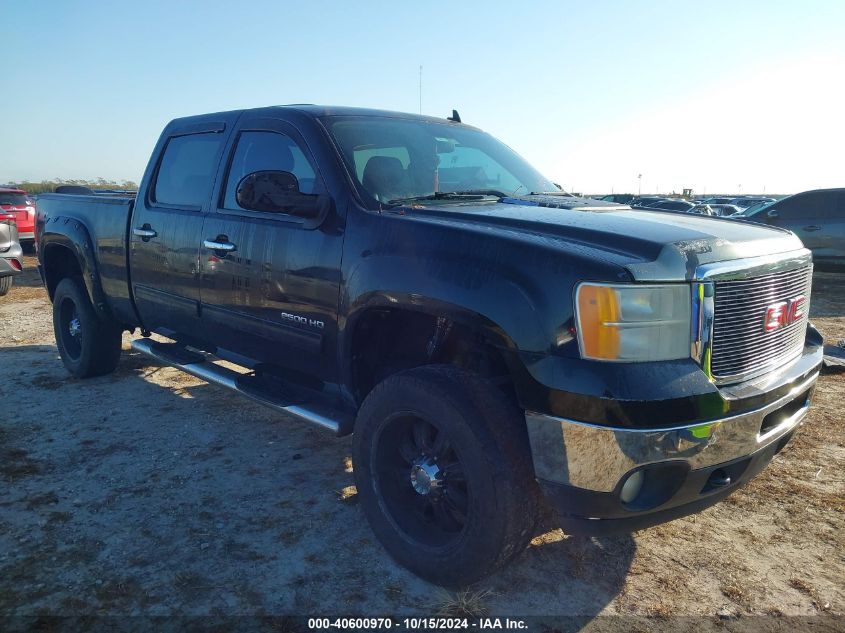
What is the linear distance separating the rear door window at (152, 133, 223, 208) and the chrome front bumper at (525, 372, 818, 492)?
2735 millimetres

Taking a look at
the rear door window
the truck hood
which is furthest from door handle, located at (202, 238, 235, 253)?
the truck hood

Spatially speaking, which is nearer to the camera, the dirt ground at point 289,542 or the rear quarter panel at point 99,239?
the dirt ground at point 289,542

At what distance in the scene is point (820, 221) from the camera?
419 inches

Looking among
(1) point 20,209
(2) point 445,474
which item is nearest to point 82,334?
(2) point 445,474

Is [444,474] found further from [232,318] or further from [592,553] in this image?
[232,318]

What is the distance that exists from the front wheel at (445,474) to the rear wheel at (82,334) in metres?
3.52

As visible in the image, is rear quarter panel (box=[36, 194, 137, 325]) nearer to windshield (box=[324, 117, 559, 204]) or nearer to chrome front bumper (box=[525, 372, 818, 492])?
windshield (box=[324, 117, 559, 204])

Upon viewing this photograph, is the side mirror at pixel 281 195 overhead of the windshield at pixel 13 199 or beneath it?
overhead

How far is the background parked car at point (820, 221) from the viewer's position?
411 inches

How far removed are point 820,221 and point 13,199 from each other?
51.5ft

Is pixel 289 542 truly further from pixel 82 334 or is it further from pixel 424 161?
pixel 82 334

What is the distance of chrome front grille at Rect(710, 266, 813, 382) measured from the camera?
92.7 inches

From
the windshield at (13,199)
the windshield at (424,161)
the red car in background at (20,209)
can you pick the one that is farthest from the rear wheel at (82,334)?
the windshield at (13,199)

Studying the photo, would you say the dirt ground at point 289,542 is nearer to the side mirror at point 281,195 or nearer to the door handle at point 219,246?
the door handle at point 219,246
